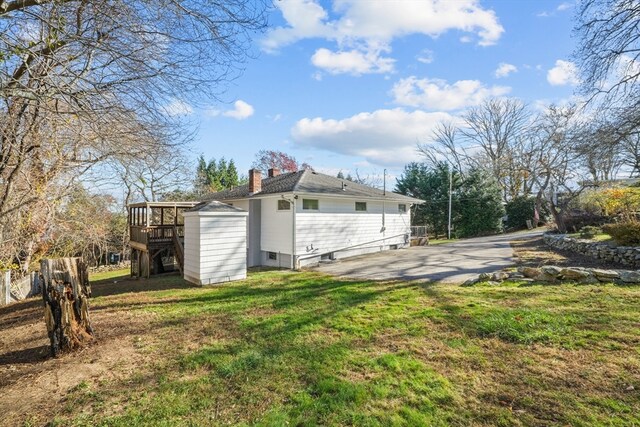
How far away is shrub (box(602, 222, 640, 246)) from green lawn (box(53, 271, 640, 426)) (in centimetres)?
468

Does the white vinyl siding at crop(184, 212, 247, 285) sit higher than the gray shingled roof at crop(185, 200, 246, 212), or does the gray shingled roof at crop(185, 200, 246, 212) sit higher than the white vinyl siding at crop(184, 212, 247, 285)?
the gray shingled roof at crop(185, 200, 246, 212)

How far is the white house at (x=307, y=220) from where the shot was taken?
12.4 meters

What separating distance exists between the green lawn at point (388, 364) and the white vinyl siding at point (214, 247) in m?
2.91

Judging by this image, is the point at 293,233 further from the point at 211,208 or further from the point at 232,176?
the point at 232,176

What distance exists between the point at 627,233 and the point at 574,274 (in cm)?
463

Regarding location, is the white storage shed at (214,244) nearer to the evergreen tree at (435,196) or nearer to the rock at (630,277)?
the rock at (630,277)

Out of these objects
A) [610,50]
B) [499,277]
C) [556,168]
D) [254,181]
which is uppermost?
[610,50]

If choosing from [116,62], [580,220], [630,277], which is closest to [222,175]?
[580,220]

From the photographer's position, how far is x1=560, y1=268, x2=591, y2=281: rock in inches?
285

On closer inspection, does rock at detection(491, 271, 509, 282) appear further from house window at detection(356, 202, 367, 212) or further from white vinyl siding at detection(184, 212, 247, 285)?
house window at detection(356, 202, 367, 212)

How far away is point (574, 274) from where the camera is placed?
7316 mm

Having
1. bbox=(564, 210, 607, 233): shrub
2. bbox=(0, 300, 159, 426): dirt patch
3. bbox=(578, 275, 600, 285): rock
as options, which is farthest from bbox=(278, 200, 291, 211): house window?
bbox=(564, 210, 607, 233): shrub

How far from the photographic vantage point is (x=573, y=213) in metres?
19.3

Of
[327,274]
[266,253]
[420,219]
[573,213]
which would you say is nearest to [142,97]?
[327,274]
